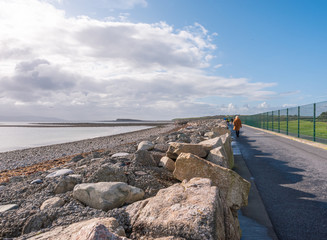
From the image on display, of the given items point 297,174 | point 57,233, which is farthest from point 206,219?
point 297,174

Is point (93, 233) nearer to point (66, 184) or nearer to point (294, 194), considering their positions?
point (66, 184)

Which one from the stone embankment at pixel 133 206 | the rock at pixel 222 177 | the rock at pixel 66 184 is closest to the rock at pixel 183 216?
the stone embankment at pixel 133 206

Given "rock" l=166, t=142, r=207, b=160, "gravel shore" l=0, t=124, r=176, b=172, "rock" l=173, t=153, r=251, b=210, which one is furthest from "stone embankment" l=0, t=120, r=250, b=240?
"gravel shore" l=0, t=124, r=176, b=172

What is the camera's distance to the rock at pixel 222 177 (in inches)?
125

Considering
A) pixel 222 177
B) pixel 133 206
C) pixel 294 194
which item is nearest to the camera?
pixel 133 206

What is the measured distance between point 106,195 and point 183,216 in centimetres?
139

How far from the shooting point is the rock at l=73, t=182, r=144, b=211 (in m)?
2.91

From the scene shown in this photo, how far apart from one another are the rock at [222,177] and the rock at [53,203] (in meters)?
1.90

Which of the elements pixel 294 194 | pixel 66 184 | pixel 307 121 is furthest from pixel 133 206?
pixel 307 121

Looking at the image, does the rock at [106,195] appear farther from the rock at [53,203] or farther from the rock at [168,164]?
the rock at [168,164]

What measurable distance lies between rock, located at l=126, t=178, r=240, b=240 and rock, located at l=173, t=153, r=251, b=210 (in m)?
0.90

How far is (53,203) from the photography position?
2.97 meters

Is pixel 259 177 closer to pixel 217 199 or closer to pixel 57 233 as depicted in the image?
pixel 217 199

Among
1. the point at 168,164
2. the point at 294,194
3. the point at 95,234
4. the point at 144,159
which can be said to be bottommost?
the point at 294,194
